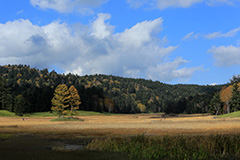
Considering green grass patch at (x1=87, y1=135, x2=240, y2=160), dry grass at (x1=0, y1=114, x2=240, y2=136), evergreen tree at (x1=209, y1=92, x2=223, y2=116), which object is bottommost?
dry grass at (x1=0, y1=114, x2=240, y2=136)

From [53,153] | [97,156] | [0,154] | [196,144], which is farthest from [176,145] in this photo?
[0,154]

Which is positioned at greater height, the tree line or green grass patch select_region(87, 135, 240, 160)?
the tree line

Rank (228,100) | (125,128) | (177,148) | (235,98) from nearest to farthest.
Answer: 1. (177,148)
2. (125,128)
3. (235,98)
4. (228,100)

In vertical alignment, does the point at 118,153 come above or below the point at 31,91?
below

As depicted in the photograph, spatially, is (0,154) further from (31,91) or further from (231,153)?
(31,91)

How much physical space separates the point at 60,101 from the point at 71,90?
5.59 meters

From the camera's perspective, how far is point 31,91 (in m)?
168

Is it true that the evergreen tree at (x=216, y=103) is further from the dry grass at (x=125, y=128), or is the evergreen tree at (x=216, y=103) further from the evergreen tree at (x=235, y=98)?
the dry grass at (x=125, y=128)

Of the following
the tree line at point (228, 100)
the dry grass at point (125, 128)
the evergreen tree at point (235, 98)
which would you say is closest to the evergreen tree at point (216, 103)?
the tree line at point (228, 100)

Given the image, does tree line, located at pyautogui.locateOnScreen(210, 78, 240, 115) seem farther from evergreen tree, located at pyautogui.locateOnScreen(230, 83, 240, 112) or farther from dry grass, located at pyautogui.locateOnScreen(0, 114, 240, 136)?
dry grass, located at pyautogui.locateOnScreen(0, 114, 240, 136)

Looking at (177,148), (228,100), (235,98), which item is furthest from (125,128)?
(228,100)

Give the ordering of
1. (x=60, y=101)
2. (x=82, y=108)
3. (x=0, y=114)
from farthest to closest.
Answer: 1. (x=82, y=108)
2. (x=0, y=114)
3. (x=60, y=101)

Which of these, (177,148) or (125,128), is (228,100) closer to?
(125,128)

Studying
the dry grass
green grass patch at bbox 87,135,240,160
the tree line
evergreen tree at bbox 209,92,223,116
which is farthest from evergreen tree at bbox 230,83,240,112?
green grass patch at bbox 87,135,240,160
